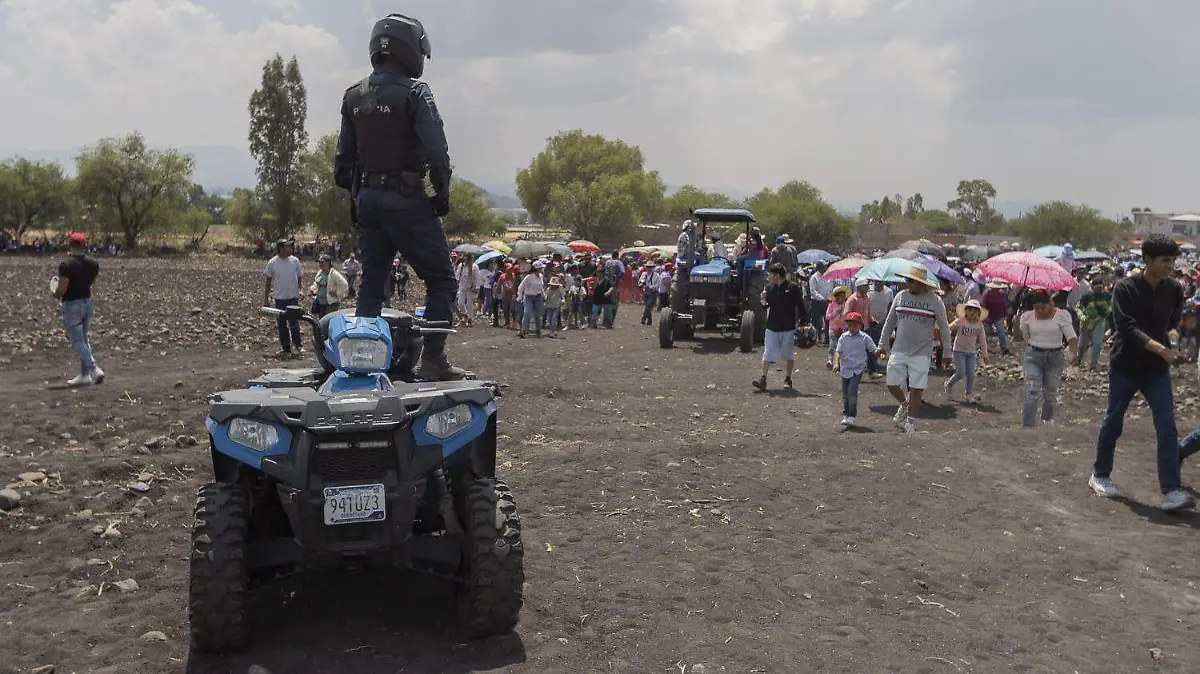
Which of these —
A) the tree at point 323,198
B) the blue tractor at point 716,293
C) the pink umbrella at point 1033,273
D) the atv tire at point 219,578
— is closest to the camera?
the atv tire at point 219,578

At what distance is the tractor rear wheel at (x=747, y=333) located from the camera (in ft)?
63.1

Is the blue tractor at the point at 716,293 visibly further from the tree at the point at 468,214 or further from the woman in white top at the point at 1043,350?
the tree at the point at 468,214

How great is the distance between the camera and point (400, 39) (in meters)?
6.17

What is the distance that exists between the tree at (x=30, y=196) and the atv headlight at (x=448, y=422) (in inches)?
2923

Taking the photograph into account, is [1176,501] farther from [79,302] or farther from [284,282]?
[284,282]

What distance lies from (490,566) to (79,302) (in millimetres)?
10157

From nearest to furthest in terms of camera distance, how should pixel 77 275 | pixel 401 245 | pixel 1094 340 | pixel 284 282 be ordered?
pixel 401 245
pixel 77 275
pixel 284 282
pixel 1094 340

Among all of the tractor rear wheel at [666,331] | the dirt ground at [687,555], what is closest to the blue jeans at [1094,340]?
the dirt ground at [687,555]

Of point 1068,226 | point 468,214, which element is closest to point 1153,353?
point 468,214

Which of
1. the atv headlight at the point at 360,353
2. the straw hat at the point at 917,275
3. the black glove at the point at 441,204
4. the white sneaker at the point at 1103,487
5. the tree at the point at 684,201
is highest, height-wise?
the tree at the point at 684,201

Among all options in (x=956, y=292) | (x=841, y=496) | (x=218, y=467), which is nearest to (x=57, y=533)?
(x=218, y=467)

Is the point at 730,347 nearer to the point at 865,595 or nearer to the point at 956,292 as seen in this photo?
the point at 956,292

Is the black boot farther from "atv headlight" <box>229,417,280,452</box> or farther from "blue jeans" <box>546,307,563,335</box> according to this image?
"blue jeans" <box>546,307,563,335</box>

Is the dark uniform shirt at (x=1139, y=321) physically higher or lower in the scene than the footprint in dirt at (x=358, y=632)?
higher
